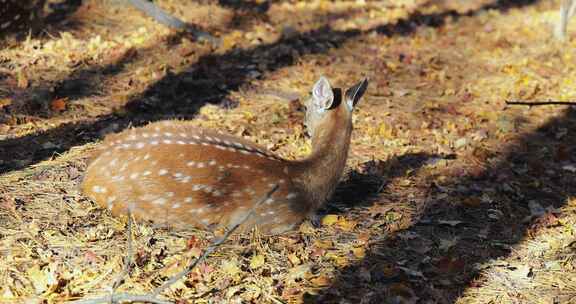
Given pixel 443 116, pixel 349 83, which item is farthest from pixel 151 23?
pixel 443 116

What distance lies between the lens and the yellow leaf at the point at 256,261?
192 inches

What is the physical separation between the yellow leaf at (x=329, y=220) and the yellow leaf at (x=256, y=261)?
37.0 inches

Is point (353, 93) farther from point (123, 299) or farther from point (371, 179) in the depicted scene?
point (123, 299)

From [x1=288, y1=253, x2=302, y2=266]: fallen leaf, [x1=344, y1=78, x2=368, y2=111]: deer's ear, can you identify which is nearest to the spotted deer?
[x1=288, y1=253, x2=302, y2=266]: fallen leaf

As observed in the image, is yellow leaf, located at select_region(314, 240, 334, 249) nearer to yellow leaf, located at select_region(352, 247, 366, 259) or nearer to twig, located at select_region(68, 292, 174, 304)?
yellow leaf, located at select_region(352, 247, 366, 259)

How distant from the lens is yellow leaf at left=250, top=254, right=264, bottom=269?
16.0 feet

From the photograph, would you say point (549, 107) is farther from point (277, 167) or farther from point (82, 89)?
point (82, 89)

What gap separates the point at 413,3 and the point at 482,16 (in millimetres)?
1729

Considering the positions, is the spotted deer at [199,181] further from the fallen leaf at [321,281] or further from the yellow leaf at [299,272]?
the fallen leaf at [321,281]

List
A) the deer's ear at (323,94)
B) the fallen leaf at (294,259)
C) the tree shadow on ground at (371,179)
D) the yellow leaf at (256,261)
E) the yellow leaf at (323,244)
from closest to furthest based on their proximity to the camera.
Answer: the yellow leaf at (256,261) < the fallen leaf at (294,259) < the yellow leaf at (323,244) < the deer's ear at (323,94) < the tree shadow on ground at (371,179)

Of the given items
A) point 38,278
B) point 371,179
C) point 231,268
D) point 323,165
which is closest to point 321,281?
point 231,268

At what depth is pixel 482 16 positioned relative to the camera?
45.5ft

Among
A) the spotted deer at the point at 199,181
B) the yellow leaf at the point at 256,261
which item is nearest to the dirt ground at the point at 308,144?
the yellow leaf at the point at 256,261

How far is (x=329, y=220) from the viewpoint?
577 centimetres
